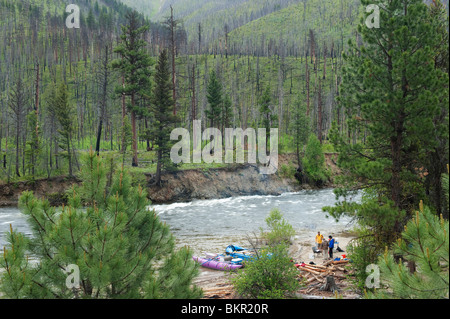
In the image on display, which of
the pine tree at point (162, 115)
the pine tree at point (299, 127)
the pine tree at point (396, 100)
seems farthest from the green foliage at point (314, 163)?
the pine tree at point (396, 100)

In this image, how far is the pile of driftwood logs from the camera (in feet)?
37.3

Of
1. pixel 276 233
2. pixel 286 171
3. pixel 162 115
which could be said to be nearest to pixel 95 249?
pixel 276 233

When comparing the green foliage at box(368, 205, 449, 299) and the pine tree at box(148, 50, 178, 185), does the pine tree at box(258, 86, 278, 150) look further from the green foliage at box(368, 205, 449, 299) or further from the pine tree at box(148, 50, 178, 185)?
the green foliage at box(368, 205, 449, 299)

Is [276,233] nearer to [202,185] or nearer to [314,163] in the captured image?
[202,185]

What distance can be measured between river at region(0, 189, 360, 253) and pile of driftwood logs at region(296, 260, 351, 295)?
8.18 ft

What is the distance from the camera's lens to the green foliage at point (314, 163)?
43.6 metres

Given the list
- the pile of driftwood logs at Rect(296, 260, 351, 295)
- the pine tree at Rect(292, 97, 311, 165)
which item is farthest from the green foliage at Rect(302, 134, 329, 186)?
the pile of driftwood logs at Rect(296, 260, 351, 295)

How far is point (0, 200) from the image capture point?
93.6 feet

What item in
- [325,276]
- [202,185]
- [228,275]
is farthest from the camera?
[202,185]

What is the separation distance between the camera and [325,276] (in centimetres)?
1277

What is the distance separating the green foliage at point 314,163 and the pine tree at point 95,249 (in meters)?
39.5

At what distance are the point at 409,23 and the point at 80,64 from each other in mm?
93983

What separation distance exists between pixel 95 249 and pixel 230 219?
70.9ft
